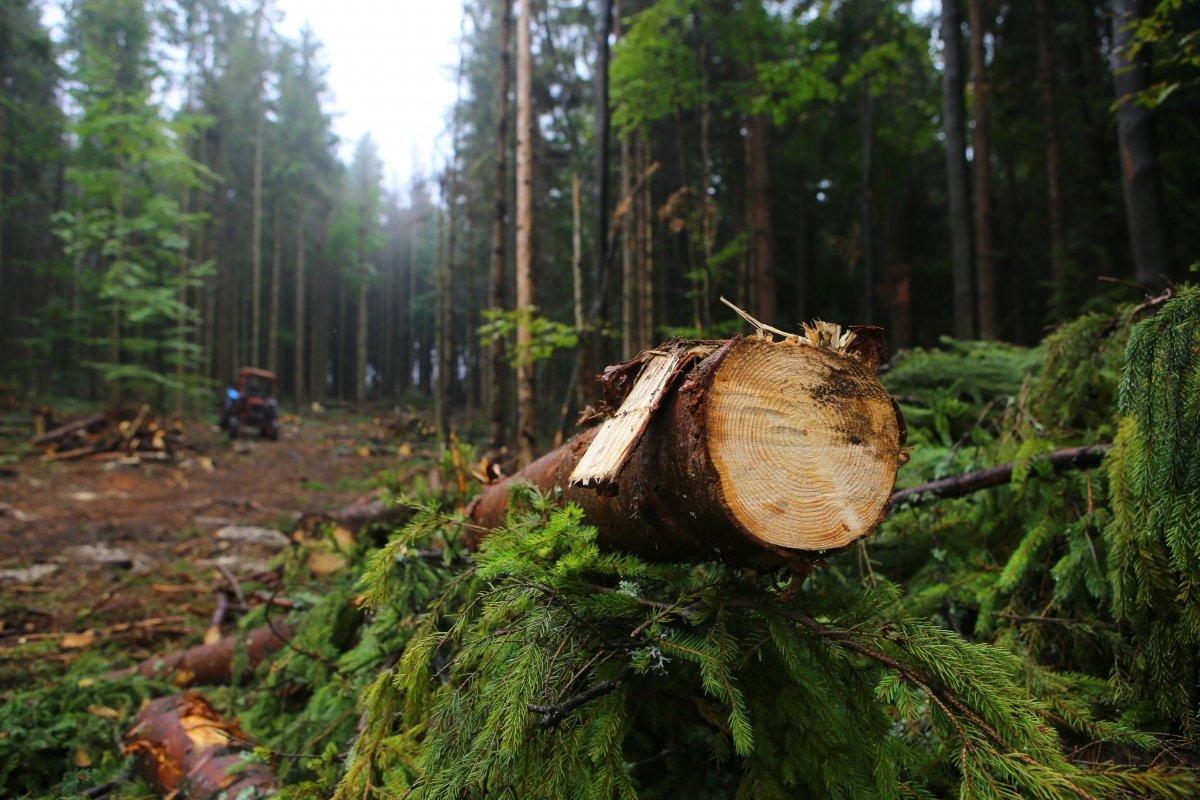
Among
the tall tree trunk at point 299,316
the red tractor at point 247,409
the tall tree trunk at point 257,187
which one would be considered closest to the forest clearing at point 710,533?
the red tractor at point 247,409

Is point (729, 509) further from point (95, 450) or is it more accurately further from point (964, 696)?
point (95, 450)

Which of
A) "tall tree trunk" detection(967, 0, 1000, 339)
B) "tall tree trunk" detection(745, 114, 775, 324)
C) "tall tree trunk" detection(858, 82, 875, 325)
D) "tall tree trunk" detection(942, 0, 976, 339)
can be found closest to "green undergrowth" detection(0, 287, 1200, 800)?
"tall tree trunk" detection(942, 0, 976, 339)

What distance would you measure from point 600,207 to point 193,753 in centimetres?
660

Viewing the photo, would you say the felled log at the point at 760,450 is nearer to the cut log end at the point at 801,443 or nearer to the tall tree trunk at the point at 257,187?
the cut log end at the point at 801,443

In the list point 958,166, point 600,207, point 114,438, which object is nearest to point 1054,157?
point 958,166

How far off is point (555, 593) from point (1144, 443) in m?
1.78

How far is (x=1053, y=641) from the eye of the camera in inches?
86.1

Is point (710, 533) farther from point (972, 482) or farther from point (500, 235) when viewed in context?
point (500, 235)

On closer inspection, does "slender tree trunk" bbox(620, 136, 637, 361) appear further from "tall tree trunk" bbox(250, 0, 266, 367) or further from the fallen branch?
"tall tree trunk" bbox(250, 0, 266, 367)

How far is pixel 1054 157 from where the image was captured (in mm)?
11195

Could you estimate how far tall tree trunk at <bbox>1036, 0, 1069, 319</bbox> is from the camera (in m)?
10.8

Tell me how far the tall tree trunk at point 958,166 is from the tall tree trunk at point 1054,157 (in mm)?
2928

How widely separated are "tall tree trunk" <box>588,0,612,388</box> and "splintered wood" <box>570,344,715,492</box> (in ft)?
18.3

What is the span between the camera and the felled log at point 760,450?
136 centimetres
